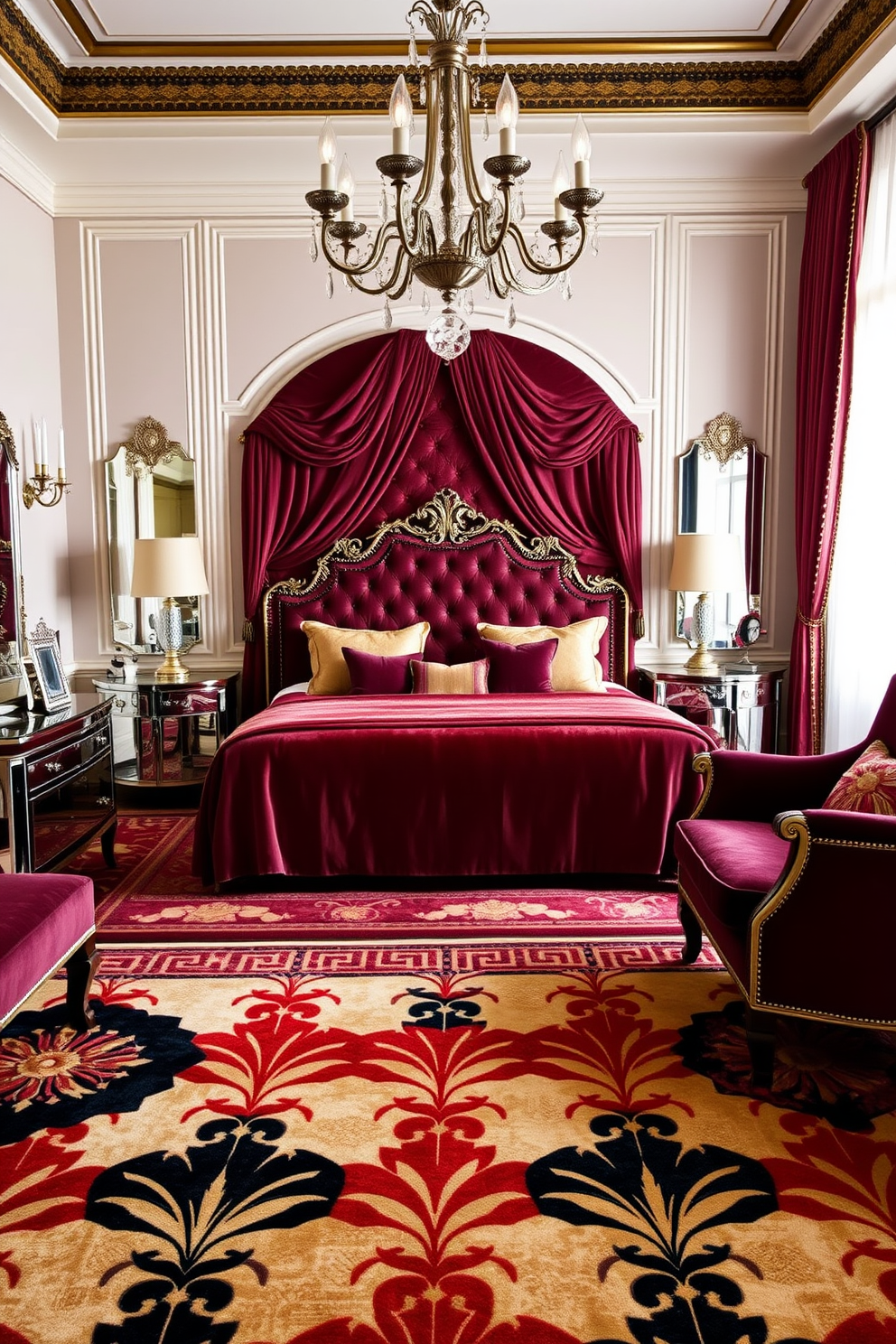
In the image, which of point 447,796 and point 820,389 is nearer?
point 447,796

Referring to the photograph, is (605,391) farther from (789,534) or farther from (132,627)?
(132,627)

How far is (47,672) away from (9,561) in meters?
0.68

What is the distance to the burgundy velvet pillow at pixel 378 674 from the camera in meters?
4.48

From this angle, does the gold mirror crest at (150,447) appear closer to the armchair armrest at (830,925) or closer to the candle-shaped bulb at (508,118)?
the candle-shaped bulb at (508,118)

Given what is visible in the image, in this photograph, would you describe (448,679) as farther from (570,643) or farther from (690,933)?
(690,933)

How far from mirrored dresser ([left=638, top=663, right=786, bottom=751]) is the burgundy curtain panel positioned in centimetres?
13

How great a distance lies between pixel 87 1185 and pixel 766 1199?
129 centimetres

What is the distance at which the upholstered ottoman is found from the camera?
2078 millimetres

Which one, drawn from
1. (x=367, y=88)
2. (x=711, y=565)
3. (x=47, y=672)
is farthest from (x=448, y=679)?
(x=367, y=88)

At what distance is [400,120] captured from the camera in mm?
2320

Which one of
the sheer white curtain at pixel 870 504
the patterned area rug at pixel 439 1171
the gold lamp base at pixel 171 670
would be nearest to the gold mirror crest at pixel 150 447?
the gold lamp base at pixel 171 670

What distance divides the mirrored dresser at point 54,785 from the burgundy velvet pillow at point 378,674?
3.69 ft

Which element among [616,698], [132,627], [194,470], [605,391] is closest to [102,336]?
[194,470]

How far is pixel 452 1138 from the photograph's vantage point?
2043mm
